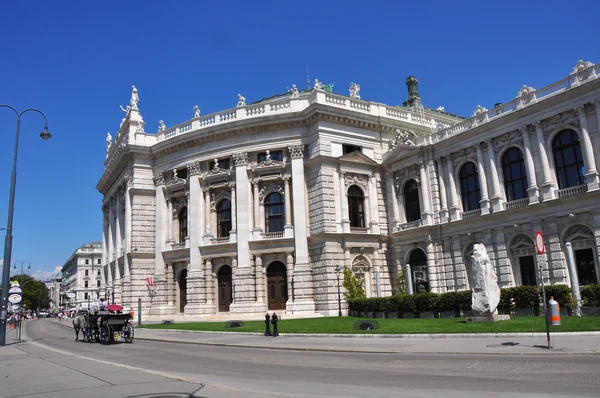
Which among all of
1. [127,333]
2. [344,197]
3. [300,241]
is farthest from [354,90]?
[127,333]

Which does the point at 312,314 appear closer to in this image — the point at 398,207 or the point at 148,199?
the point at 398,207

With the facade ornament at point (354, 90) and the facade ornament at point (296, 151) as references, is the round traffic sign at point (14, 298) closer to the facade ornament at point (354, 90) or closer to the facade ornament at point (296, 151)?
the facade ornament at point (296, 151)

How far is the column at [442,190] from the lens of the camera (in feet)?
128

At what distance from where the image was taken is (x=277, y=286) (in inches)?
1681

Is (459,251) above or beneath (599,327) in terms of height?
above

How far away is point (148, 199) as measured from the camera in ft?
167

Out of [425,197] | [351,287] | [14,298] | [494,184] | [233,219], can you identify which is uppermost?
[425,197]

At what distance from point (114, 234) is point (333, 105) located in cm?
3407

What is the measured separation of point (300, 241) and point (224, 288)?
8.80 meters

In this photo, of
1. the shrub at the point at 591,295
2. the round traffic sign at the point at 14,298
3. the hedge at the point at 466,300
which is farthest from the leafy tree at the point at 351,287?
the round traffic sign at the point at 14,298

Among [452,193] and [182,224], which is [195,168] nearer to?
[182,224]

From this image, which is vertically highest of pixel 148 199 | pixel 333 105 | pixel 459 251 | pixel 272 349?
pixel 333 105

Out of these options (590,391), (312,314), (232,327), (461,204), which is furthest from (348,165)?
(590,391)

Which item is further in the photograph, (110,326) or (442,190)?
(442,190)
